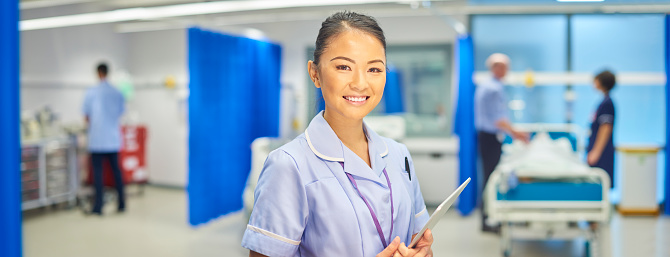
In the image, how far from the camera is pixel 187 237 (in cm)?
495

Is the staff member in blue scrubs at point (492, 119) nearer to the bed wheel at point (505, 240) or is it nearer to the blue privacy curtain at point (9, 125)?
the bed wheel at point (505, 240)

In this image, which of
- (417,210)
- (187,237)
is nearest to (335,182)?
(417,210)

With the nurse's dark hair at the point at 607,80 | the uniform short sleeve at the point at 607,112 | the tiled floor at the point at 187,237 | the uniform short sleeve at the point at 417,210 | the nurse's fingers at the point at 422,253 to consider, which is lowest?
the tiled floor at the point at 187,237

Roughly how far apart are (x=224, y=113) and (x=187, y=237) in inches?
45.0

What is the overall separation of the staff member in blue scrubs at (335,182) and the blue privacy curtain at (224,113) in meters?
3.77

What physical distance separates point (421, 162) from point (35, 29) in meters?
4.63

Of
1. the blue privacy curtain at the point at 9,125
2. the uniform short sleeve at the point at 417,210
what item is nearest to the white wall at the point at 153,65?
the blue privacy curtain at the point at 9,125

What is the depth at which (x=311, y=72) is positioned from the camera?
117 cm

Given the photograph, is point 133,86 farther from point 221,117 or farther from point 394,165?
point 394,165

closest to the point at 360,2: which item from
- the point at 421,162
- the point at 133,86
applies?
the point at 421,162

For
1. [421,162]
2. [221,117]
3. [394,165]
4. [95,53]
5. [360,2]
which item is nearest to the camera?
[394,165]

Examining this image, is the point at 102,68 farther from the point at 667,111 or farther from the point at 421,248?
the point at 667,111

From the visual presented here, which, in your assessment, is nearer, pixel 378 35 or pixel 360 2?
pixel 378 35

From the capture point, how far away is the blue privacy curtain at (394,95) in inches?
270
